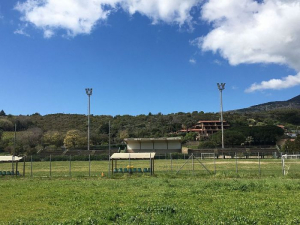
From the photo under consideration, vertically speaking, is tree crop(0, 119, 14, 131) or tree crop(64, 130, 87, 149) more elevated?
tree crop(0, 119, 14, 131)

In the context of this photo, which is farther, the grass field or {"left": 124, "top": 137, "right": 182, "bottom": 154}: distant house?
{"left": 124, "top": 137, "right": 182, "bottom": 154}: distant house

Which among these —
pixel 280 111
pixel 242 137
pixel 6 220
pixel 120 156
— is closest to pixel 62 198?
pixel 6 220

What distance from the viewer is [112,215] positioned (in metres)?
8.84

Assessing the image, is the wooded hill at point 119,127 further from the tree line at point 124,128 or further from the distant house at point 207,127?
the distant house at point 207,127

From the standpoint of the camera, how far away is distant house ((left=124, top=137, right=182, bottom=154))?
91.0m

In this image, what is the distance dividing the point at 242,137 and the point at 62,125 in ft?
271

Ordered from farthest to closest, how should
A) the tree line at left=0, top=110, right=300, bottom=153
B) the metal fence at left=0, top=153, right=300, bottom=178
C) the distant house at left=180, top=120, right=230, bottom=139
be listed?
the distant house at left=180, top=120, right=230, bottom=139
the tree line at left=0, top=110, right=300, bottom=153
the metal fence at left=0, top=153, right=300, bottom=178

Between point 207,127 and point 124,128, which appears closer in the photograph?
point 207,127

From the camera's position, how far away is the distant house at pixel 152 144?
91000mm

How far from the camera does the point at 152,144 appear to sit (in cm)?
9375

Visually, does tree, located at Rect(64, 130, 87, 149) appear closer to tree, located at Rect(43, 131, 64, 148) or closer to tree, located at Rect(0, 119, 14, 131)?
tree, located at Rect(43, 131, 64, 148)

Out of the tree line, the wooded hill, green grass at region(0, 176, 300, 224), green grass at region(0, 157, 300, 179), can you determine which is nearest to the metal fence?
green grass at region(0, 157, 300, 179)

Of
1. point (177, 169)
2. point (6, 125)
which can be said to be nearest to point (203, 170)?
point (177, 169)

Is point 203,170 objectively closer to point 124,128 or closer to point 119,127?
point 124,128
